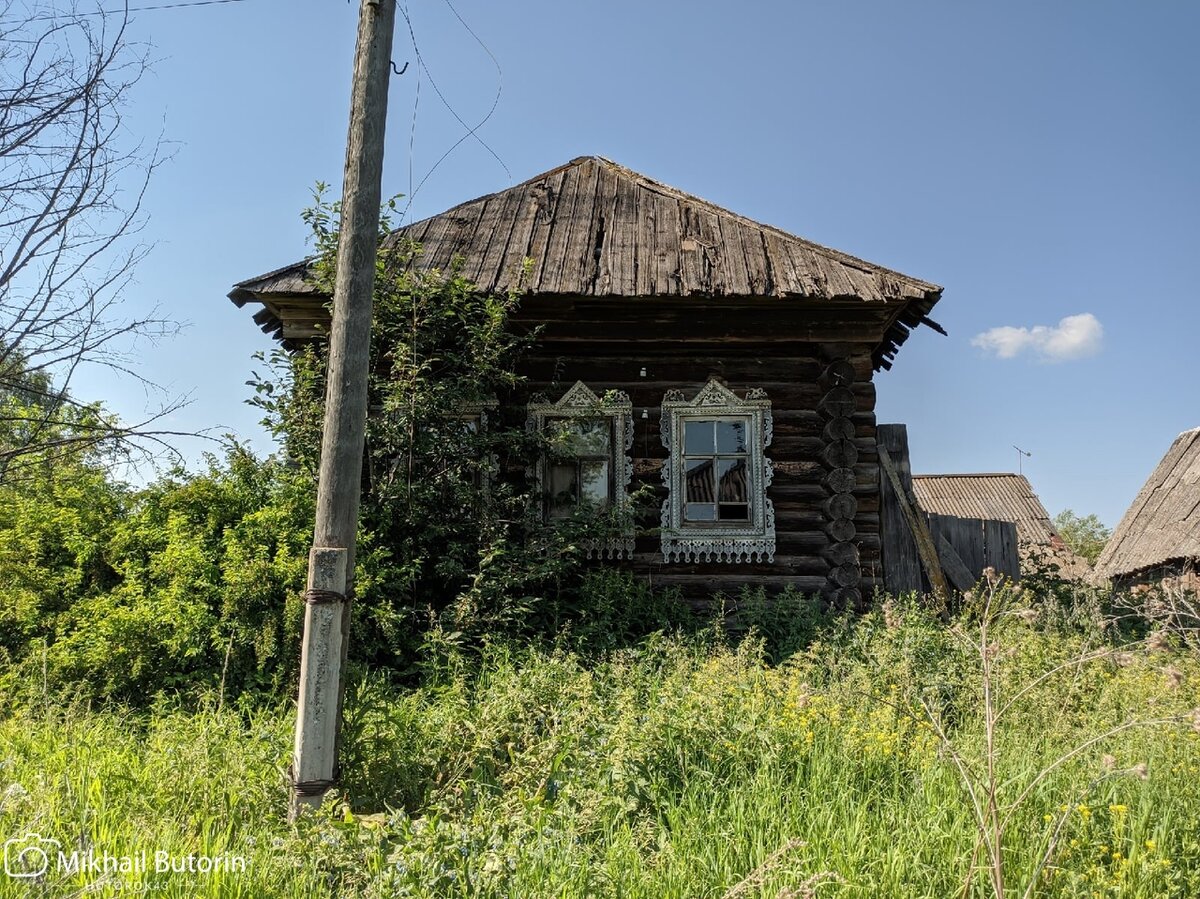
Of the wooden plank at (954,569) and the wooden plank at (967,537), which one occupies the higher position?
the wooden plank at (967,537)

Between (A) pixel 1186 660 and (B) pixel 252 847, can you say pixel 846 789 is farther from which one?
(A) pixel 1186 660

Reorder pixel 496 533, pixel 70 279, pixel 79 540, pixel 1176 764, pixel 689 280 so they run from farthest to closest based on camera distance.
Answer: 1. pixel 689 280
2. pixel 496 533
3. pixel 79 540
4. pixel 70 279
5. pixel 1176 764

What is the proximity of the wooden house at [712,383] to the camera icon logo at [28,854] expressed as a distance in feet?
17.8

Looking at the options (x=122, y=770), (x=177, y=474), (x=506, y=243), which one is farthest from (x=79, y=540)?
Result: (x=506, y=243)

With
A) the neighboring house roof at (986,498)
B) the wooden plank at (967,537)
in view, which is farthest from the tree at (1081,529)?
the wooden plank at (967,537)

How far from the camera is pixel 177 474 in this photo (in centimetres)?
647

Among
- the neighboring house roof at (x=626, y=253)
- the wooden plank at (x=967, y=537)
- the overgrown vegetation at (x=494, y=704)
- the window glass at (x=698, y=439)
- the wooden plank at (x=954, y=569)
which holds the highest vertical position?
the neighboring house roof at (x=626, y=253)

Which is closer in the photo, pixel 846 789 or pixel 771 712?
pixel 846 789

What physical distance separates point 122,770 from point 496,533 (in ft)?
11.5

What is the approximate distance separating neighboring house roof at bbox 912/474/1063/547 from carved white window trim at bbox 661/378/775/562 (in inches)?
836

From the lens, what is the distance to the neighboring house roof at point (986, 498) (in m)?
27.8

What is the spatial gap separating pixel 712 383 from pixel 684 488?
112 centimetres

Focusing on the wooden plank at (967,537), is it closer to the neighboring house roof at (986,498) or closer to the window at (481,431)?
the window at (481,431)

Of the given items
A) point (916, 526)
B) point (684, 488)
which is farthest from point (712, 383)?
point (916, 526)
